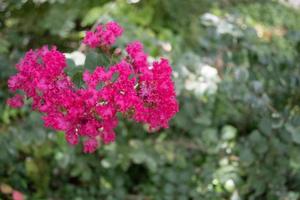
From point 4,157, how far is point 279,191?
3.91ft

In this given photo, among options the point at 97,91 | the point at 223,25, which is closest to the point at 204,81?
the point at 223,25

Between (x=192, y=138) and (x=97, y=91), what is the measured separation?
1.41 m

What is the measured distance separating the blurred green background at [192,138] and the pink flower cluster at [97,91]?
0.85 meters

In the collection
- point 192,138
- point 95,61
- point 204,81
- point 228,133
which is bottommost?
point 192,138

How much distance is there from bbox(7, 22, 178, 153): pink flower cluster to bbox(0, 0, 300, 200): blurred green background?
85 centimetres

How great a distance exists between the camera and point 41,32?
280 cm

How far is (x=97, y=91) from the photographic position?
1.16 meters

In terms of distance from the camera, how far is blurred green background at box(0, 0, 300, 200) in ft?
6.99

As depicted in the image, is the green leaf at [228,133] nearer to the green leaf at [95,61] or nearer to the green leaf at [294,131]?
the green leaf at [294,131]

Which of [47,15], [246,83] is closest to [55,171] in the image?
[47,15]

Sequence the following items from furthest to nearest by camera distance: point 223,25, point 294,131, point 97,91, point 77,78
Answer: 1. point 223,25
2. point 294,131
3. point 77,78
4. point 97,91

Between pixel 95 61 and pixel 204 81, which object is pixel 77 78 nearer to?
pixel 95 61

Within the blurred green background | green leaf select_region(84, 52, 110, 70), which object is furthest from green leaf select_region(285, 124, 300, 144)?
green leaf select_region(84, 52, 110, 70)

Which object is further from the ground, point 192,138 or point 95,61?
point 95,61
